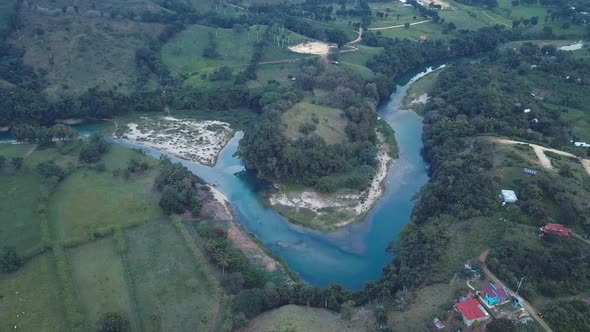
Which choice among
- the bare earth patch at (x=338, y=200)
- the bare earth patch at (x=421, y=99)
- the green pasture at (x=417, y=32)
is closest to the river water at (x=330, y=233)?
the bare earth patch at (x=338, y=200)

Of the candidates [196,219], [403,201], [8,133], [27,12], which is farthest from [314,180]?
[27,12]

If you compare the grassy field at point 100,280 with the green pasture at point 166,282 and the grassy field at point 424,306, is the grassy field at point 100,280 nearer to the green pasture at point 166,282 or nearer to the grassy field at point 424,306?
the green pasture at point 166,282

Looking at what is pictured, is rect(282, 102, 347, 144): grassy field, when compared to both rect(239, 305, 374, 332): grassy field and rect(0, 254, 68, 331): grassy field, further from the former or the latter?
rect(0, 254, 68, 331): grassy field

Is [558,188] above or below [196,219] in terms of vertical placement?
above

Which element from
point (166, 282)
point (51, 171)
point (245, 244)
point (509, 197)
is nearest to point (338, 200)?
point (245, 244)

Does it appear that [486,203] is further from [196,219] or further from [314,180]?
[196,219]
